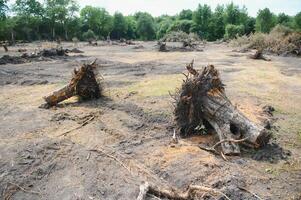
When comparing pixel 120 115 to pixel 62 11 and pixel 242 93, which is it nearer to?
pixel 242 93

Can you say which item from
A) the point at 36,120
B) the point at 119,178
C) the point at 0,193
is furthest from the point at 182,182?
the point at 36,120

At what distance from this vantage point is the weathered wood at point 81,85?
962 cm

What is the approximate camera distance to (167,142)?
6.86m

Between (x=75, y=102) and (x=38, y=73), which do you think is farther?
(x=38, y=73)

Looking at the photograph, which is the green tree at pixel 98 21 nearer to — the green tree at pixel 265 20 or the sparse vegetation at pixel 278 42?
the green tree at pixel 265 20

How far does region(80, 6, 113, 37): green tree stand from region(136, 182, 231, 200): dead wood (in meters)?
66.1

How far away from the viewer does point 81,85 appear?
9758 mm

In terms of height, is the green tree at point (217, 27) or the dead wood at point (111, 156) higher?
the green tree at point (217, 27)

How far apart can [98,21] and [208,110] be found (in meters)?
64.5

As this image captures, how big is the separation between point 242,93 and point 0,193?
23.7ft

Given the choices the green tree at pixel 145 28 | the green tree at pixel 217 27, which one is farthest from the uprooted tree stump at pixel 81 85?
the green tree at pixel 145 28

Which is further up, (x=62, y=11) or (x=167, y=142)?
(x=62, y=11)

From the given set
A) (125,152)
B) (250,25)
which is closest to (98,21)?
(250,25)

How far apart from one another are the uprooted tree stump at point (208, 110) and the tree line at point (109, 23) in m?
41.6
